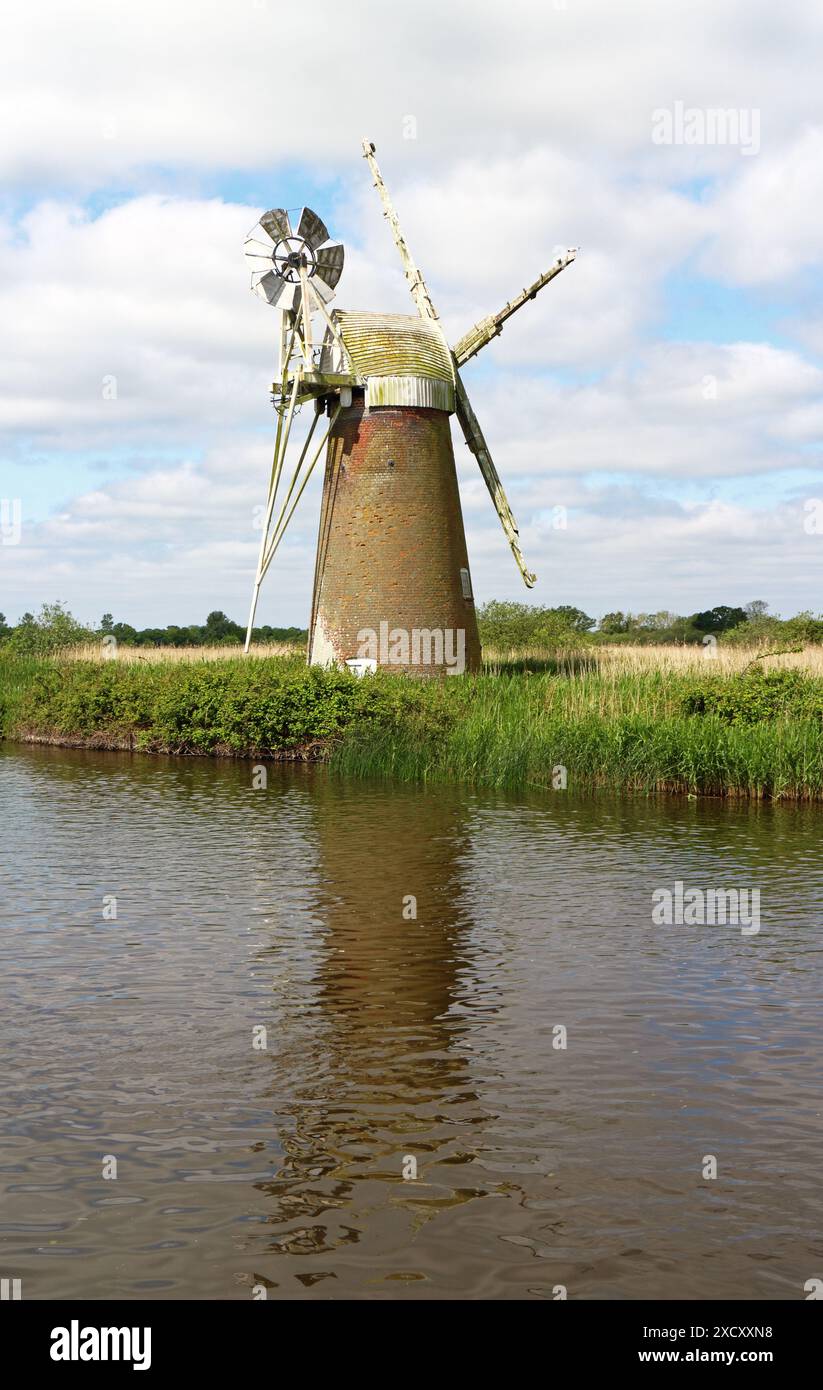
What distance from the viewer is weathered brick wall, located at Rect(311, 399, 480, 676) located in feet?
83.7

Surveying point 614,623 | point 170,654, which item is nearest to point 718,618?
point 614,623

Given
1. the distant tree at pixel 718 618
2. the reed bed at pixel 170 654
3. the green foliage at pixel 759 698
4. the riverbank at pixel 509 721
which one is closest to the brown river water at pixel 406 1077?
the riverbank at pixel 509 721

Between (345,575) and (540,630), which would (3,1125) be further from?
(540,630)

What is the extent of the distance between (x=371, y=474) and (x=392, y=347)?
114 inches

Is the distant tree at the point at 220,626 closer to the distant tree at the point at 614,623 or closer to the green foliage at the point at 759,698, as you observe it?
the distant tree at the point at 614,623

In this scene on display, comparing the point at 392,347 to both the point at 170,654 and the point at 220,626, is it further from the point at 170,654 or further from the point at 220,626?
the point at 220,626

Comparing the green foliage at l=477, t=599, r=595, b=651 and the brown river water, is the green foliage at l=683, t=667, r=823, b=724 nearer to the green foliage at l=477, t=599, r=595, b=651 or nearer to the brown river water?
the brown river water

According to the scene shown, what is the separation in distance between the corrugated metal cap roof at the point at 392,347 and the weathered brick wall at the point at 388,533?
2.66ft

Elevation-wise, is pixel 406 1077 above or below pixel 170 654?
below

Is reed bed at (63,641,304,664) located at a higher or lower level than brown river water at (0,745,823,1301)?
higher

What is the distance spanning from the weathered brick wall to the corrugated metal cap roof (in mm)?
811

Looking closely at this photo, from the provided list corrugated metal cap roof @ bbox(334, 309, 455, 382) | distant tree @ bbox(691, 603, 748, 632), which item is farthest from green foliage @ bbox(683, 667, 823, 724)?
distant tree @ bbox(691, 603, 748, 632)

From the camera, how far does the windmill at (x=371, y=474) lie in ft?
83.9

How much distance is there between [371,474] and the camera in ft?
84.5
